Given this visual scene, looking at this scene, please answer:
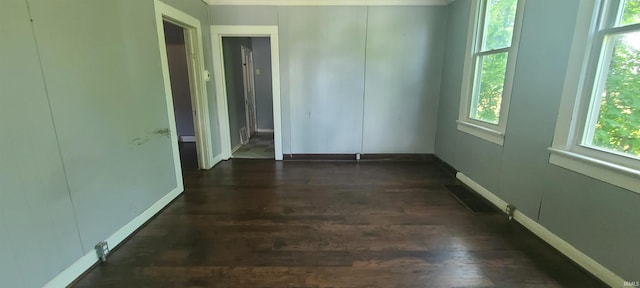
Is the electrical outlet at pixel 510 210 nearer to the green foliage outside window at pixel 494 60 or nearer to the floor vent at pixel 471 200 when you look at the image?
the floor vent at pixel 471 200

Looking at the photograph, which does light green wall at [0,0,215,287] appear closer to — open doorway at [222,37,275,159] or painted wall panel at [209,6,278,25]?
painted wall panel at [209,6,278,25]

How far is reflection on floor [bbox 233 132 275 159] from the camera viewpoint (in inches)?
188

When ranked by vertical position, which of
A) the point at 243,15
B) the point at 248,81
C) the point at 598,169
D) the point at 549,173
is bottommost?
the point at 549,173

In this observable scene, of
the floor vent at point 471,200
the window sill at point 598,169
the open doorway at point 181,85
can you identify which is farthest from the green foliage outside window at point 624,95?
the open doorway at point 181,85

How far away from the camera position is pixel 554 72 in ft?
6.88

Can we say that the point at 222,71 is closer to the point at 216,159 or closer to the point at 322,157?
the point at 216,159

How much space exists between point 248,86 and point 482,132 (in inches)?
187

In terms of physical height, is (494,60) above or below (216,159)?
above

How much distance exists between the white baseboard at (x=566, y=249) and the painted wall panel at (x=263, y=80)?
5706 mm

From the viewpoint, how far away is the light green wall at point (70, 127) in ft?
4.78

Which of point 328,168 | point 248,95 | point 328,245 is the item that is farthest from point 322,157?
point 248,95

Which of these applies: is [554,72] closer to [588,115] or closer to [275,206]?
[588,115]

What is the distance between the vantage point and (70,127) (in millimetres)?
1780

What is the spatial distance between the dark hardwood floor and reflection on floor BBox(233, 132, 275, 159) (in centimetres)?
140
